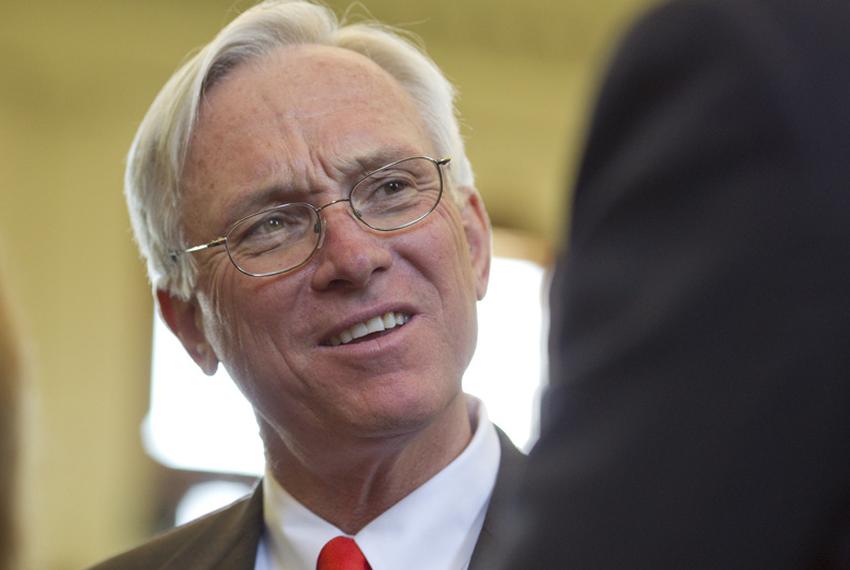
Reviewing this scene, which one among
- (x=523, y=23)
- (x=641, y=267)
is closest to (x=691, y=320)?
(x=641, y=267)

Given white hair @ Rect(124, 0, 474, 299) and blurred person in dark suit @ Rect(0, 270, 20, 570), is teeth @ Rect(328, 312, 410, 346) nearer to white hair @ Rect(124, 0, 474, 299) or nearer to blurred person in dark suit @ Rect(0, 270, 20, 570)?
white hair @ Rect(124, 0, 474, 299)

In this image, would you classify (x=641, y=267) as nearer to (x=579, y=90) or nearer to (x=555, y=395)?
(x=555, y=395)

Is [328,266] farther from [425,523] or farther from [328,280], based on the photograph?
[425,523]

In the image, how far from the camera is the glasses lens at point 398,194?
2.53 metres

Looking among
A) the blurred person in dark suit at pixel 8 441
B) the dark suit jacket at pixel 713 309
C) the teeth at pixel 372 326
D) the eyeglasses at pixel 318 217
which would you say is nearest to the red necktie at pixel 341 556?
the teeth at pixel 372 326

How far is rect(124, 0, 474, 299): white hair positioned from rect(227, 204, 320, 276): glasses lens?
177 millimetres

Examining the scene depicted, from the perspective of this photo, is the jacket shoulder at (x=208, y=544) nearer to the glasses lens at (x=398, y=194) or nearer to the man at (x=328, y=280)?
the man at (x=328, y=280)

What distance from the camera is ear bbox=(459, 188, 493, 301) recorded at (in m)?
2.76

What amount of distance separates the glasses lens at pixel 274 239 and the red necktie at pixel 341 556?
0.48m

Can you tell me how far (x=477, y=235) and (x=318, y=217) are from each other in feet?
1.27

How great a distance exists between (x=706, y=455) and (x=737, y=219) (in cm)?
15

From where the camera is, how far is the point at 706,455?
94 centimetres

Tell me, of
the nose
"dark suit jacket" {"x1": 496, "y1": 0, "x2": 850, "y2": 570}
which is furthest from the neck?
"dark suit jacket" {"x1": 496, "y1": 0, "x2": 850, "y2": 570}

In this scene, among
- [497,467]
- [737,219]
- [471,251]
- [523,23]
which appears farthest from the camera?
[523,23]
